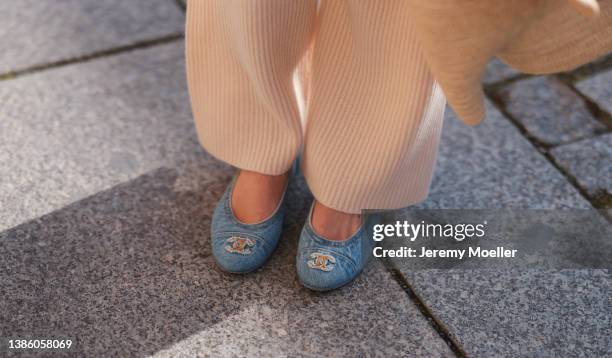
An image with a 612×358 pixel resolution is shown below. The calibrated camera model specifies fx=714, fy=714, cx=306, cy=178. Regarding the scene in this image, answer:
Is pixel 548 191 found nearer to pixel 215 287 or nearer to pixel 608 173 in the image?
pixel 608 173

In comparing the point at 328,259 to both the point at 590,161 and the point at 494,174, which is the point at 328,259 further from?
the point at 590,161

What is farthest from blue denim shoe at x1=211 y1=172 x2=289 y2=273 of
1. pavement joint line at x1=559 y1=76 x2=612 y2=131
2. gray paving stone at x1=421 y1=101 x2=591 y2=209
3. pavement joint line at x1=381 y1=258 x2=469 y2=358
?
pavement joint line at x1=559 y1=76 x2=612 y2=131

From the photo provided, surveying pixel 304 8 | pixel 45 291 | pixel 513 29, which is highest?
pixel 513 29

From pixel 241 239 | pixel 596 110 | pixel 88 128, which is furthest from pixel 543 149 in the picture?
pixel 88 128

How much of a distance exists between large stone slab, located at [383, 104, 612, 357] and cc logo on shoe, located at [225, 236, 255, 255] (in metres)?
0.29

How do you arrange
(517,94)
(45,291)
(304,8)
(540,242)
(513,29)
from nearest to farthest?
(513,29), (304,8), (45,291), (540,242), (517,94)

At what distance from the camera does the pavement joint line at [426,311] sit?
1.22m

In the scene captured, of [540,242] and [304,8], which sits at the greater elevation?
[304,8]

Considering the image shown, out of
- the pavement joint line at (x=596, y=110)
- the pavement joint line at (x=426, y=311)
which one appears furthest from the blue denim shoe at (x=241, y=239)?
the pavement joint line at (x=596, y=110)

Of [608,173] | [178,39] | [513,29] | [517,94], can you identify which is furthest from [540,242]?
[178,39]

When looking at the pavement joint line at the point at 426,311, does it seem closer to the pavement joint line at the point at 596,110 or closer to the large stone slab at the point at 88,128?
the large stone slab at the point at 88,128

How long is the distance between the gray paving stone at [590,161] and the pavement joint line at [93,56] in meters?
1.04

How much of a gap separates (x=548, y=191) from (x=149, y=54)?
3.46 ft

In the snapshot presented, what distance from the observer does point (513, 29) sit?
93 centimetres
